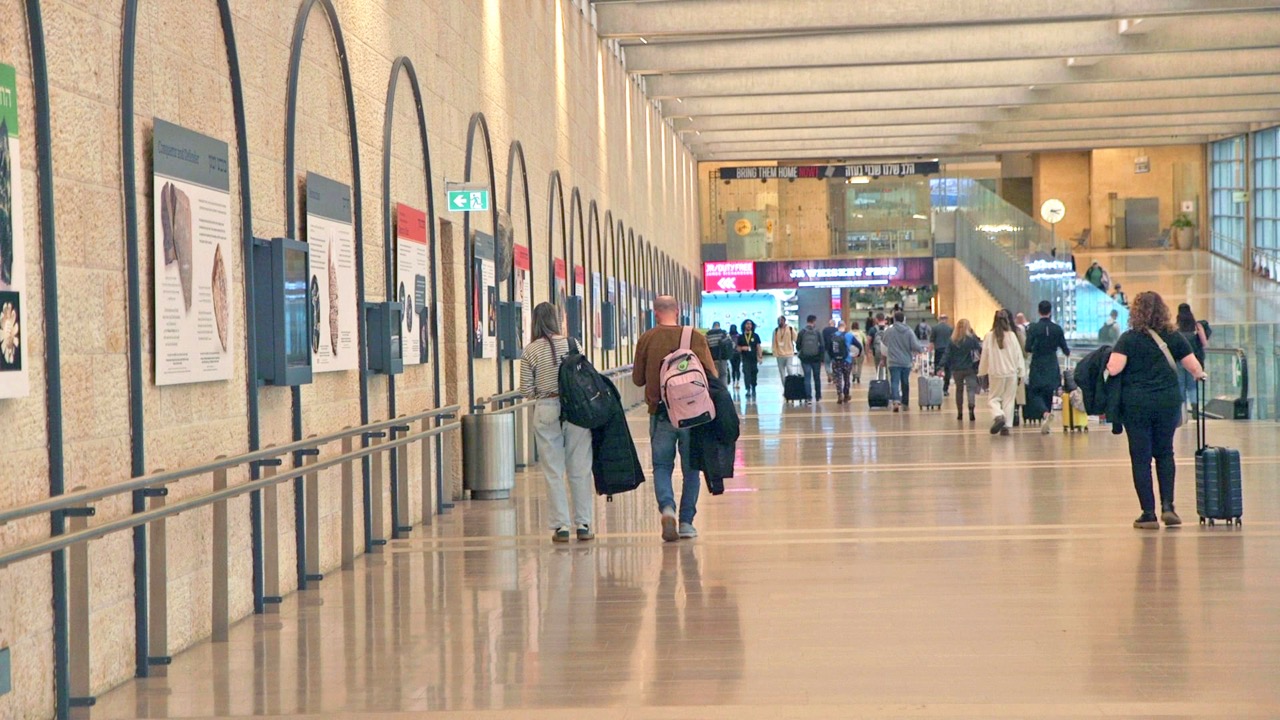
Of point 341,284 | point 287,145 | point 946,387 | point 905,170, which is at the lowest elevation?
point 946,387

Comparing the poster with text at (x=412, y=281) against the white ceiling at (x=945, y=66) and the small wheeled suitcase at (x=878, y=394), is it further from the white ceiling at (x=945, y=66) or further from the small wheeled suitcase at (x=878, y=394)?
the small wheeled suitcase at (x=878, y=394)

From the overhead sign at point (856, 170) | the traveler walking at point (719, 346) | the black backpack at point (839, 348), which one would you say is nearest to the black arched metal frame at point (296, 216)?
the traveler walking at point (719, 346)

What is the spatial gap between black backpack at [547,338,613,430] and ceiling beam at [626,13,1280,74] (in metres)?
17.3

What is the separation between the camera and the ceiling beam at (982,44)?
25.4m

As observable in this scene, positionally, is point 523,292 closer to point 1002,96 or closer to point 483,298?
point 483,298

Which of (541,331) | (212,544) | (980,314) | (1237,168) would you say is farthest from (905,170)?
(212,544)

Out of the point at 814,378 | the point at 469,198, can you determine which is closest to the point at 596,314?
the point at 814,378

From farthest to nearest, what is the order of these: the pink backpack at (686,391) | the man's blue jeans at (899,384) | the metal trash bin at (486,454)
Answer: the man's blue jeans at (899,384) → the metal trash bin at (486,454) → the pink backpack at (686,391)

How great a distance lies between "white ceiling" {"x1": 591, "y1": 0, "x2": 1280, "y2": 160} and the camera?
22.3m

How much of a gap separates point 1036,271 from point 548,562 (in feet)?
96.2

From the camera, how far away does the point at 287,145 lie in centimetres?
802

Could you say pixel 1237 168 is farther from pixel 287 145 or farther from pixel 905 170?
pixel 287 145

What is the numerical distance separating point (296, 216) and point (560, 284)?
9.70 meters

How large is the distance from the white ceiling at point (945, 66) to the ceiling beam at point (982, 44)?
0.07 ft
